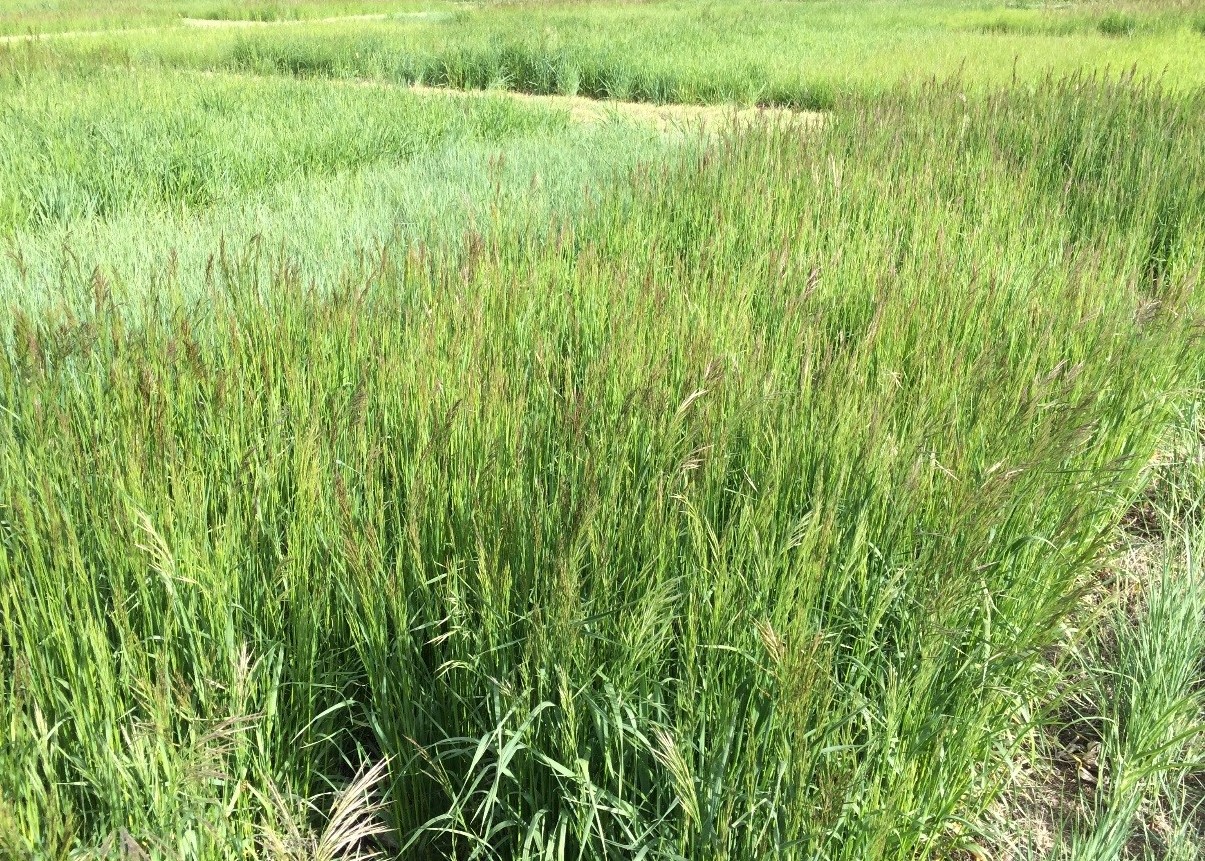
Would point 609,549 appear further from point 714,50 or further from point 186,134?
point 714,50

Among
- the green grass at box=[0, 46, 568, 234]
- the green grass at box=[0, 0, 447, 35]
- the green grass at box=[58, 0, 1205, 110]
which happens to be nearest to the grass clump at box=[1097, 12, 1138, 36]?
the green grass at box=[58, 0, 1205, 110]

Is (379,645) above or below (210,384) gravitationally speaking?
below

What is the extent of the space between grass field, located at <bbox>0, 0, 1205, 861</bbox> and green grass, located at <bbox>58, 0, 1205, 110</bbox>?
6114 millimetres

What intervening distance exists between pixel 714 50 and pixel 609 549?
40.1 feet

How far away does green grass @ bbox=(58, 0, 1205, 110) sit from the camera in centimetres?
970

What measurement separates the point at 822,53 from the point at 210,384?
39.2 feet

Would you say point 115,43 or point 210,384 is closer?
point 210,384

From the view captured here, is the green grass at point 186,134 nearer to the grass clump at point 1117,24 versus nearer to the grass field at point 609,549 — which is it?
the grass field at point 609,549

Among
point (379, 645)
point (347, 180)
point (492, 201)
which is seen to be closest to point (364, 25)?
point (347, 180)

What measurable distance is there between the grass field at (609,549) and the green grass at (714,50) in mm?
6114

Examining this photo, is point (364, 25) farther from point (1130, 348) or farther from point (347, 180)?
point (1130, 348)

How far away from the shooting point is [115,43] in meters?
13.8

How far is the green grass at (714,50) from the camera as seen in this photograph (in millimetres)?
9695

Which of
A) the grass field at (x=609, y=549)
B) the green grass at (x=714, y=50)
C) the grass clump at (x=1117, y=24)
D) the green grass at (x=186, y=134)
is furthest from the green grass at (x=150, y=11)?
the grass field at (x=609, y=549)
